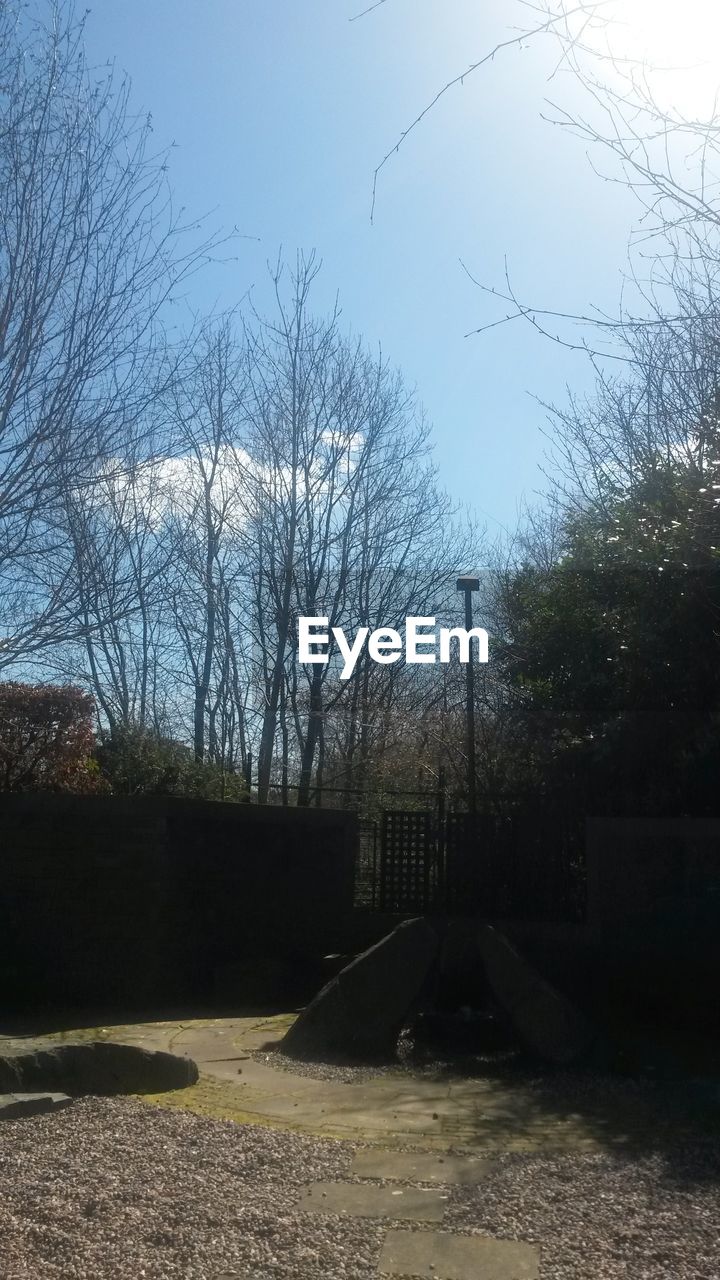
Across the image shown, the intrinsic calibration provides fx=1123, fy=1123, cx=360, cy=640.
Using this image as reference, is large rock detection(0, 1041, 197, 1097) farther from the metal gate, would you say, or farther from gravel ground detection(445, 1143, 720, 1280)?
the metal gate

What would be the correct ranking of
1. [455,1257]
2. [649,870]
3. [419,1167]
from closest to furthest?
[455,1257]
[419,1167]
[649,870]

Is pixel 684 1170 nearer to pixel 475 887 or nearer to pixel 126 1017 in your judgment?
pixel 126 1017

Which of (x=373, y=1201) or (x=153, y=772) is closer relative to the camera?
(x=373, y=1201)

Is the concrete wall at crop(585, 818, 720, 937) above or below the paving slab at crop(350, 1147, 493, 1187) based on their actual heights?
above

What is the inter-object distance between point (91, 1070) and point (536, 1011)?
303 cm

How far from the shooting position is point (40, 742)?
11.9 metres

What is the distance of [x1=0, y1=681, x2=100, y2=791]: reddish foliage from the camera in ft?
38.5

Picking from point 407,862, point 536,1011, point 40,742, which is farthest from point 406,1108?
point 40,742

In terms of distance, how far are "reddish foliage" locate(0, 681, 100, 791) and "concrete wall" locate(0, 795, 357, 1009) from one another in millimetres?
1712

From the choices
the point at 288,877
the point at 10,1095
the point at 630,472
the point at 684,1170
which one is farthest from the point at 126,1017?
the point at 630,472

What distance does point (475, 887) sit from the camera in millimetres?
10852

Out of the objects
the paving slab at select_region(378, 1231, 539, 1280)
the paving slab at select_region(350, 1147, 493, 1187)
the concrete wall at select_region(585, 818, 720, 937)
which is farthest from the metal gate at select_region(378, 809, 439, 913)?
the paving slab at select_region(378, 1231, 539, 1280)

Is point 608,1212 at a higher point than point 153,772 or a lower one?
lower

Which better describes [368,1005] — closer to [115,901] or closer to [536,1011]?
[536,1011]
